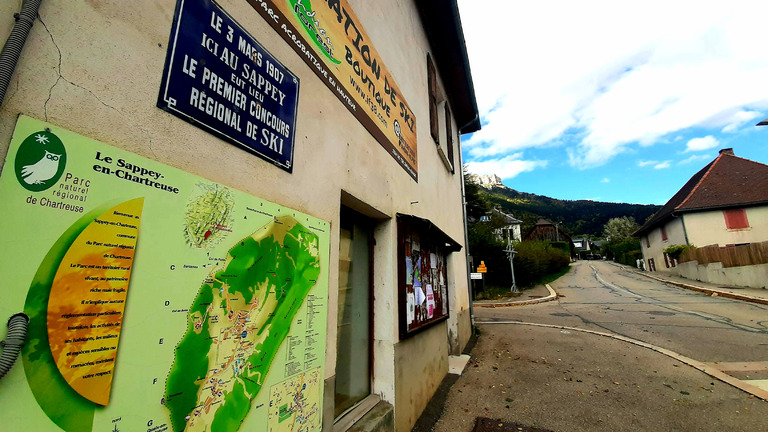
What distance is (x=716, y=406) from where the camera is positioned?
3.91 m

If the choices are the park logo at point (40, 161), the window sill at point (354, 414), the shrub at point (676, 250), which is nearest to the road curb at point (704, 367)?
the window sill at point (354, 414)

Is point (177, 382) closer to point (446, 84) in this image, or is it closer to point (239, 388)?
point (239, 388)

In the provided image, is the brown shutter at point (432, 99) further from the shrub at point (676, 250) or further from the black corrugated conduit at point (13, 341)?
the shrub at point (676, 250)

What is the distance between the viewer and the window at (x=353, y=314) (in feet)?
9.87

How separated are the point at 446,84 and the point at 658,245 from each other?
105ft

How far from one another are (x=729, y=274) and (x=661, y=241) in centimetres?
1314

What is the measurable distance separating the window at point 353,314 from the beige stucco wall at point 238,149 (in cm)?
13

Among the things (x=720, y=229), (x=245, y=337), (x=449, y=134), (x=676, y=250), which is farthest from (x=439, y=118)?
(x=720, y=229)

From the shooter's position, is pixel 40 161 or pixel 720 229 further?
pixel 720 229

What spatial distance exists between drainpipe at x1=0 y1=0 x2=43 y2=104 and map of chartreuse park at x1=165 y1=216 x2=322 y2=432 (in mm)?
961

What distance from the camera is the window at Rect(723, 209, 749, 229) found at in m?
21.1

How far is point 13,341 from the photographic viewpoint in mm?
853

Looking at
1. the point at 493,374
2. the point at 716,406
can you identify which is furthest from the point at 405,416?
the point at 716,406

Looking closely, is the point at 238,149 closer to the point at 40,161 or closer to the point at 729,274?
the point at 40,161
